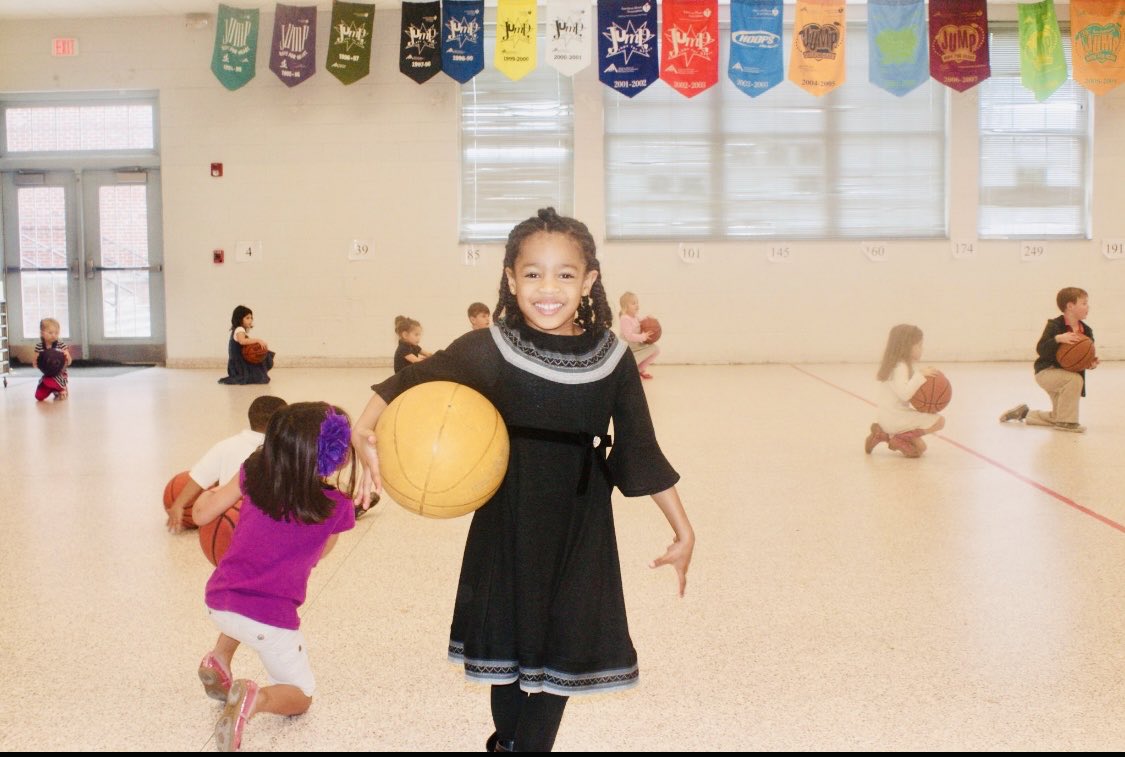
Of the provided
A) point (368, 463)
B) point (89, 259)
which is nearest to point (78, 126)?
point (89, 259)

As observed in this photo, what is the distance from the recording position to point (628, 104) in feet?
40.3

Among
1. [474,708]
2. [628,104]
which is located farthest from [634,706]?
[628,104]

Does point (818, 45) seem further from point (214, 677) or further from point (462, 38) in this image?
point (214, 677)

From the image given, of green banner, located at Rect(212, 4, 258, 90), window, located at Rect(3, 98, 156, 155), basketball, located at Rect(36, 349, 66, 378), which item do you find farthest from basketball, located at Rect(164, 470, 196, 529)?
window, located at Rect(3, 98, 156, 155)

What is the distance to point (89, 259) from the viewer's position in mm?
12977

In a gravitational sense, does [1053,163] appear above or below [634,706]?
above

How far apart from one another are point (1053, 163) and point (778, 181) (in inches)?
124

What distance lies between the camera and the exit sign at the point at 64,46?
40.4 feet

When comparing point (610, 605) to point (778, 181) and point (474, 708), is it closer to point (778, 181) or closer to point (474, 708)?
point (474, 708)

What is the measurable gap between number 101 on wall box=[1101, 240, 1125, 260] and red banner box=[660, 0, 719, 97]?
4.97 metres

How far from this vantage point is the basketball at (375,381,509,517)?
1.96 meters

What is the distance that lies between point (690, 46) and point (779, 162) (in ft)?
6.52

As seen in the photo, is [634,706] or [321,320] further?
[321,320]

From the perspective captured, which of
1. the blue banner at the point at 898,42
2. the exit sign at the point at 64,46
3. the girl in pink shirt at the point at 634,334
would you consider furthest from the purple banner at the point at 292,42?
the blue banner at the point at 898,42
